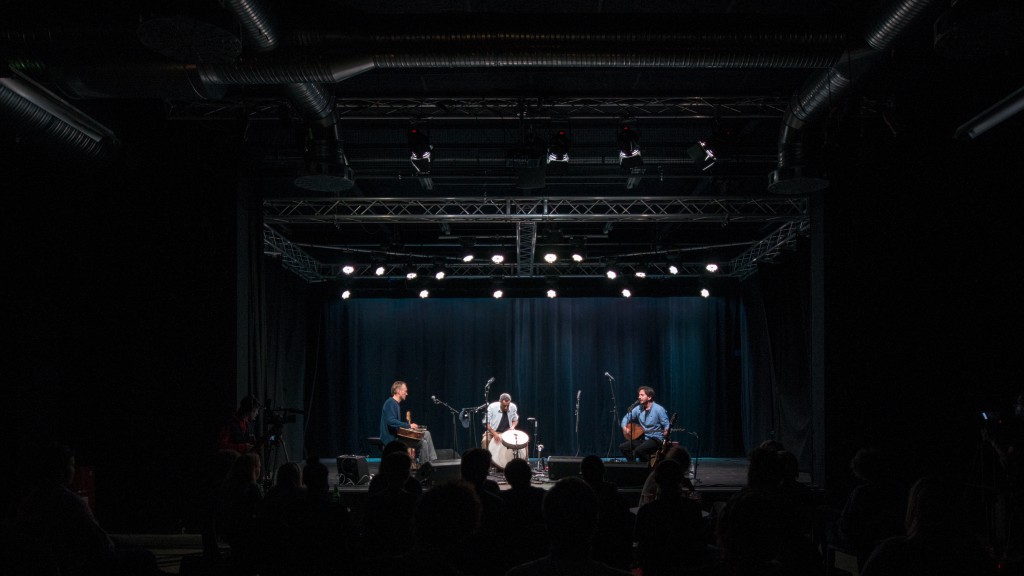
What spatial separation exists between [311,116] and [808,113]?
4365mm

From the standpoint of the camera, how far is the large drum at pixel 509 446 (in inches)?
454

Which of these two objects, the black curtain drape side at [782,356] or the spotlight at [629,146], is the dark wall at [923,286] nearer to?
the spotlight at [629,146]

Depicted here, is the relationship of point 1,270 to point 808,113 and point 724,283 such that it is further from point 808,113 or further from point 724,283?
point 724,283

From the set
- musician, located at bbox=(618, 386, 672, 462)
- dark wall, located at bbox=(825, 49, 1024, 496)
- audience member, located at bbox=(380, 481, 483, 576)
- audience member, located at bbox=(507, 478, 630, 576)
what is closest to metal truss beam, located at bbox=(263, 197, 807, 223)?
dark wall, located at bbox=(825, 49, 1024, 496)

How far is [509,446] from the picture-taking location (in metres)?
11.6

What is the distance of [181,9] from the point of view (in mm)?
4188

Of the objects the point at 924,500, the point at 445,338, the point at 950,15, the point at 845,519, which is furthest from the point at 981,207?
the point at 445,338

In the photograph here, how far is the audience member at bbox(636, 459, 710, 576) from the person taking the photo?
3732 mm

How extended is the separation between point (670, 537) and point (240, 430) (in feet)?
16.8

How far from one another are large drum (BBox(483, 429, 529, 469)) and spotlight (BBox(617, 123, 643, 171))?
527 centimetres

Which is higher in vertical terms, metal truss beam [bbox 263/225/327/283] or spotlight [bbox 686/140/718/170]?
spotlight [bbox 686/140/718/170]

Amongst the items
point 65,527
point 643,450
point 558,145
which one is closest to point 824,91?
point 558,145

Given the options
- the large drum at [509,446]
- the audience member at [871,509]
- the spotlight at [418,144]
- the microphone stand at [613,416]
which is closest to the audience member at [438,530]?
the audience member at [871,509]

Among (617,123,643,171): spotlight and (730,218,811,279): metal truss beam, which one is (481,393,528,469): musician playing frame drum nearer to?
(730,218,811,279): metal truss beam
